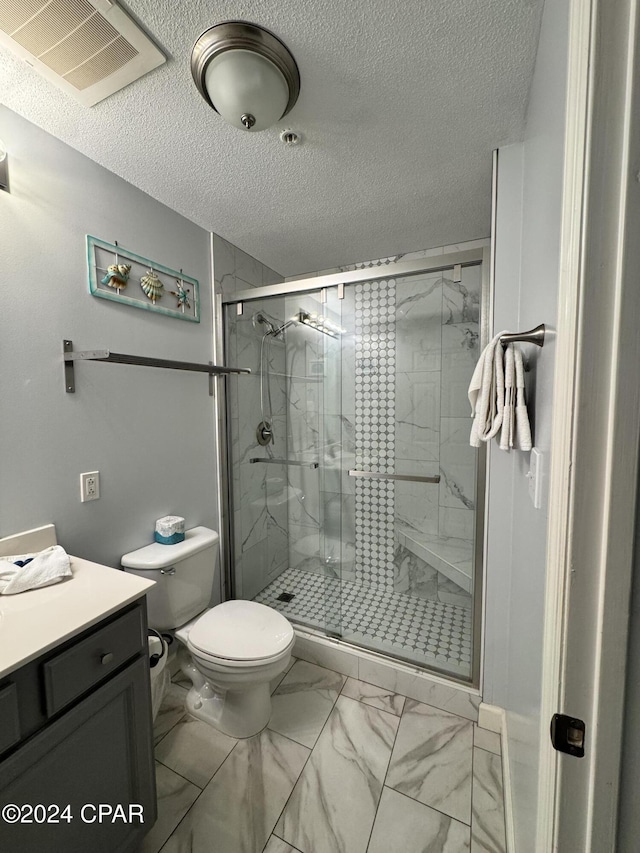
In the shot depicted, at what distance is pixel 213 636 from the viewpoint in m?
1.39

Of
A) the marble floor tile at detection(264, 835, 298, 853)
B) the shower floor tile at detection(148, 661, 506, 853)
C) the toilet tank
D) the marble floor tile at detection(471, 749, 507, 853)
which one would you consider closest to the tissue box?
the toilet tank

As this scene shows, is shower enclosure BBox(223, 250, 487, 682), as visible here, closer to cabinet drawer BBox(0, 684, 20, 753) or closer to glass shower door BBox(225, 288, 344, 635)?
glass shower door BBox(225, 288, 344, 635)

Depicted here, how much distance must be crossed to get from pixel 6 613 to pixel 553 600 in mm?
1238

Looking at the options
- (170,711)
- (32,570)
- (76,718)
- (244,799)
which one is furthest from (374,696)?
(32,570)

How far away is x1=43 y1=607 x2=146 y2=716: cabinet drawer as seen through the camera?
77 centimetres

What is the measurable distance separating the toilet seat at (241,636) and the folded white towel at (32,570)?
0.60 m

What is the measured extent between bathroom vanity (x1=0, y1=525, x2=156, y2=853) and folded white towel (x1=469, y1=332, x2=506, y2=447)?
3.80ft

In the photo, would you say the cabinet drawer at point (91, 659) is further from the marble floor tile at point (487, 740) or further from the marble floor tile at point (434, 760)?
the marble floor tile at point (487, 740)

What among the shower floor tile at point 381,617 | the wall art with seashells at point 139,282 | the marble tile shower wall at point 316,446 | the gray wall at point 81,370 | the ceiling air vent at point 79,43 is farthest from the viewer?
the marble tile shower wall at point 316,446

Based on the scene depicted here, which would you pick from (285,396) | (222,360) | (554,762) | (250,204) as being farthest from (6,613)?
(250,204)

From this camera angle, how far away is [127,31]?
90 centimetres

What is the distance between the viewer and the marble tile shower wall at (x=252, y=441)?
2.07m

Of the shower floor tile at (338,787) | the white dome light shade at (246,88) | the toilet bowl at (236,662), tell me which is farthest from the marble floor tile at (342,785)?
the white dome light shade at (246,88)

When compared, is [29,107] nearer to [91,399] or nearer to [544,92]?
[91,399]
